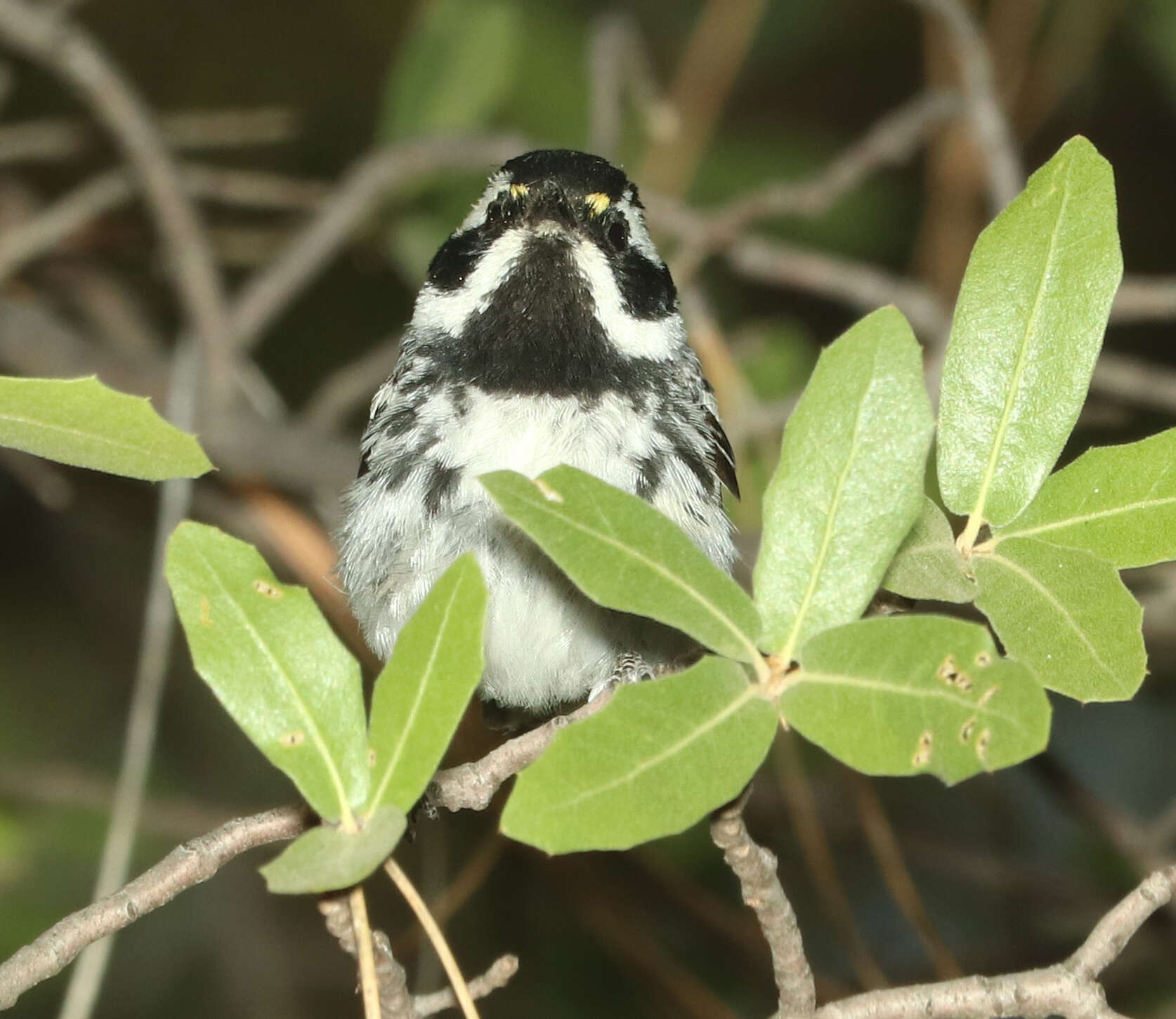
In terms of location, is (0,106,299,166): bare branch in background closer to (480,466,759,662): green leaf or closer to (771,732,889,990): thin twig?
(771,732,889,990): thin twig

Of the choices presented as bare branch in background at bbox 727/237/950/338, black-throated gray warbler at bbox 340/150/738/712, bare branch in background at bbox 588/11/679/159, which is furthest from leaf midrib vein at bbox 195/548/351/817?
bare branch in background at bbox 588/11/679/159

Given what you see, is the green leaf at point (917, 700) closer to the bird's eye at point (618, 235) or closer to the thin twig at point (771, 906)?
the thin twig at point (771, 906)

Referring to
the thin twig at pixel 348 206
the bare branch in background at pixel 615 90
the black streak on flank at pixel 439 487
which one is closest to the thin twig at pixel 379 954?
the black streak on flank at pixel 439 487

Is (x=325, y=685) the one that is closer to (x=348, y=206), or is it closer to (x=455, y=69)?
(x=348, y=206)

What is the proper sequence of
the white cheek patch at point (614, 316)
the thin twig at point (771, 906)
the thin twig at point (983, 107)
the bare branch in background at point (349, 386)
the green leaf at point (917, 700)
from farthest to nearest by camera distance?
the bare branch in background at point (349, 386), the thin twig at point (983, 107), the white cheek patch at point (614, 316), the thin twig at point (771, 906), the green leaf at point (917, 700)

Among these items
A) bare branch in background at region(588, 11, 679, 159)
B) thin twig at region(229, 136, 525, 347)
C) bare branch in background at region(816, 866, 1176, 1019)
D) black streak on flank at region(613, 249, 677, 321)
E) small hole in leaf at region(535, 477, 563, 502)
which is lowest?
bare branch in background at region(816, 866, 1176, 1019)

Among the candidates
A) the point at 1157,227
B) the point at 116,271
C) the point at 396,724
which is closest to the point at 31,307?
the point at 116,271
